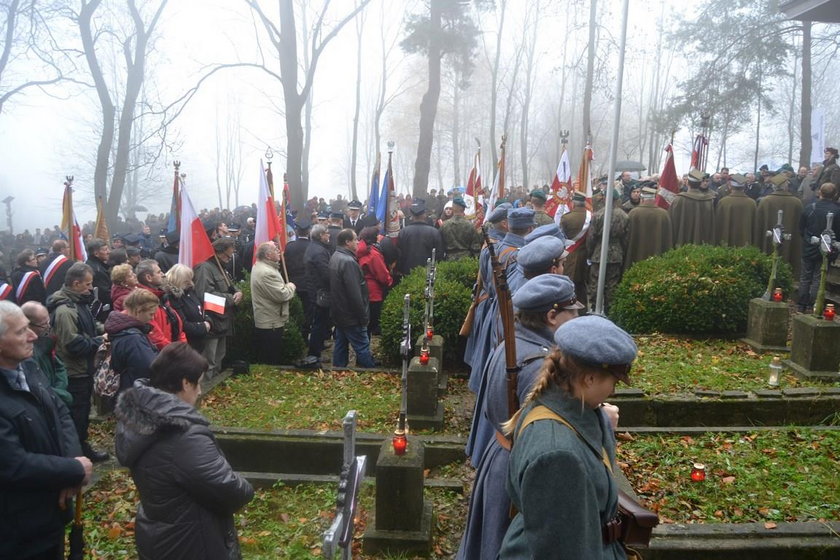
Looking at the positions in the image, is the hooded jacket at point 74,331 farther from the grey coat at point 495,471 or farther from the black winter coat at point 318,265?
the grey coat at point 495,471

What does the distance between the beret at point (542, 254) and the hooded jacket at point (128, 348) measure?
3.14 meters

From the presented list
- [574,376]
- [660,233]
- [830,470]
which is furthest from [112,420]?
[660,233]

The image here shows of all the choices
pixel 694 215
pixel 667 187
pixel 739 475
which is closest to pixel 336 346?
pixel 739 475

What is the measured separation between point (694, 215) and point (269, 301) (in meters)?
8.70

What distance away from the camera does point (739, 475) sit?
17.1 feet

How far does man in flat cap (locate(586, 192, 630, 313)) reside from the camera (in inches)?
446

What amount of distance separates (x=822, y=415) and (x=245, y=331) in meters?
7.30

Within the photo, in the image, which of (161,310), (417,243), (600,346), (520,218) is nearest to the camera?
(600,346)

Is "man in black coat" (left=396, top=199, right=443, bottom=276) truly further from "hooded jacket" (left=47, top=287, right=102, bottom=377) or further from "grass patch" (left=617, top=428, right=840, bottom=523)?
"hooded jacket" (left=47, top=287, right=102, bottom=377)

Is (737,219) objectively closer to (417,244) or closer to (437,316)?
(417,244)

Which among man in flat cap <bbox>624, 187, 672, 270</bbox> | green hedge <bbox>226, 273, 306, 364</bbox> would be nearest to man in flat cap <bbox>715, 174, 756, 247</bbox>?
man in flat cap <bbox>624, 187, 672, 270</bbox>

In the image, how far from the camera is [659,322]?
920cm

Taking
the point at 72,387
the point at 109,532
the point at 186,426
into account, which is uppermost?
the point at 186,426

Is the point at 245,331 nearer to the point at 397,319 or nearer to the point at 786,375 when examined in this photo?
the point at 397,319
